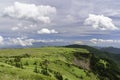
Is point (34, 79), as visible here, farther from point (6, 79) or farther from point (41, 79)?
point (6, 79)

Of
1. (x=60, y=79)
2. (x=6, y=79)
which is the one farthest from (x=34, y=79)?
(x=60, y=79)

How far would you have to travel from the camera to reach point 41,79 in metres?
106

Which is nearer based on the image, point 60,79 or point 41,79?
point 41,79

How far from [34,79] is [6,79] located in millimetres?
21790

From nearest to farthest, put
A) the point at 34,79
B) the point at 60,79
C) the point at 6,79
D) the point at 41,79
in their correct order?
the point at 6,79, the point at 34,79, the point at 41,79, the point at 60,79

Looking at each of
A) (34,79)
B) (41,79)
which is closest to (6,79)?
(34,79)

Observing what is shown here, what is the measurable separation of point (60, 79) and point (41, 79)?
7914 cm

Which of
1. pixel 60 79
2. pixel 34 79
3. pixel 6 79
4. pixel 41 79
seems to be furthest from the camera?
pixel 60 79

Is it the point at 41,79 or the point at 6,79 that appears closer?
the point at 6,79

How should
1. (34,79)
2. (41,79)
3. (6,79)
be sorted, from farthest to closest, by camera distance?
(41,79) < (34,79) < (6,79)

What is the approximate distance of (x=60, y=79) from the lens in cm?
18362

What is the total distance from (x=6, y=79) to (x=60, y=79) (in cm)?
10824

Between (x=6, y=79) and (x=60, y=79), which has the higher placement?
(x=6, y=79)

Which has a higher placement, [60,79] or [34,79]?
[34,79]
